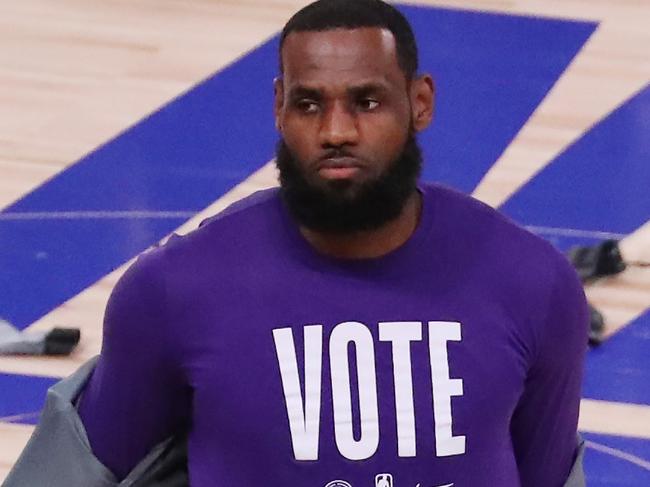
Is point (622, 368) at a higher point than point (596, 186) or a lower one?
A: lower

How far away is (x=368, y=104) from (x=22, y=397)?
1.80 meters

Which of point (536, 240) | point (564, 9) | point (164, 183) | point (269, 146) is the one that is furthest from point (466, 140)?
point (536, 240)

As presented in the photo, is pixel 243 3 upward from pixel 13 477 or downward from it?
upward

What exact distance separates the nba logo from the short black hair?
1.58 feet

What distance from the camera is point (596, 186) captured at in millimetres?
4164

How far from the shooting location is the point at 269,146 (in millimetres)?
4402

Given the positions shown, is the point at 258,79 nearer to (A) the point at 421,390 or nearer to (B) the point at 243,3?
(B) the point at 243,3

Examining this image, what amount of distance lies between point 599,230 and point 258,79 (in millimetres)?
1468

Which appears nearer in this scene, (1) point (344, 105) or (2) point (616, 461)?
(1) point (344, 105)

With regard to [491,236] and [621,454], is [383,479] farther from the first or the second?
[621,454]

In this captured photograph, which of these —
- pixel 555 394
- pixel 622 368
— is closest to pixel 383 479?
pixel 555 394

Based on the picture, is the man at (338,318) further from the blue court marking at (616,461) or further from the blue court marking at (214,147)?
the blue court marking at (214,147)

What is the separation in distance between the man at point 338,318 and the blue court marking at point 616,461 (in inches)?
52.0

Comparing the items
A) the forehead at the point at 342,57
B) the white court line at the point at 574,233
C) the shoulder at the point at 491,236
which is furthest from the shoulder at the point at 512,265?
the white court line at the point at 574,233
